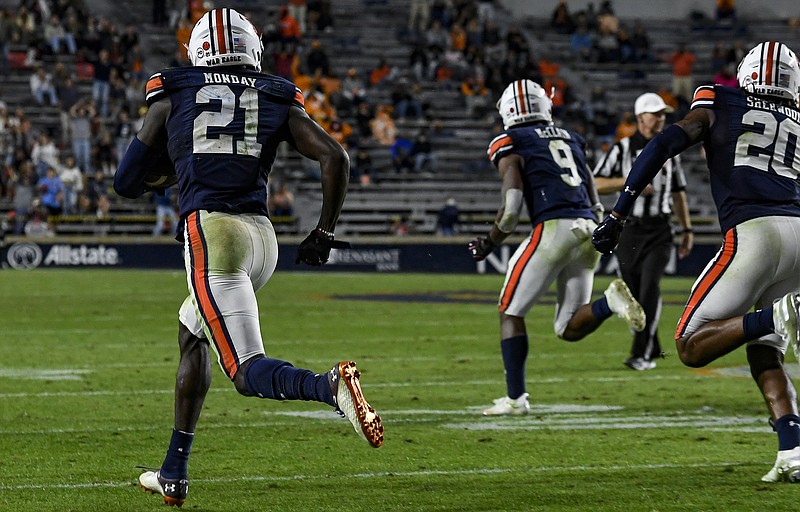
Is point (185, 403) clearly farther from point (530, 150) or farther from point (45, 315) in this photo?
point (45, 315)

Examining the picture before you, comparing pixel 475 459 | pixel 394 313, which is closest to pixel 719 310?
pixel 475 459

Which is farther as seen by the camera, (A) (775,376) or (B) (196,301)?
(A) (775,376)

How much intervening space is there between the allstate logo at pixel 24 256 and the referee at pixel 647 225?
621 inches

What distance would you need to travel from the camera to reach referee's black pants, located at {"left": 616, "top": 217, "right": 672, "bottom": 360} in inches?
400

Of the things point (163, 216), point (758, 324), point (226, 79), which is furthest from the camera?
point (163, 216)

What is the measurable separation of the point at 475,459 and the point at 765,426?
6.15 ft

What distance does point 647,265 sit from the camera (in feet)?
33.5

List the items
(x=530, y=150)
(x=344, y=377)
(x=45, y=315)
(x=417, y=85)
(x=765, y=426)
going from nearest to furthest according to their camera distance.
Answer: (x=344, y=377) < (x=765, y=426) < (x=530, y=150) < (x=45, y=315) < (x=417, y=85)

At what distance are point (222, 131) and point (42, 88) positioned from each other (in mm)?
23252

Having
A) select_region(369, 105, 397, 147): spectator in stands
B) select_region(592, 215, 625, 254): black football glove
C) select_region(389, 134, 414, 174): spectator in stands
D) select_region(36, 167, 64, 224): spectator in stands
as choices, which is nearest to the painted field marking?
select_region(592, 215, 625, 254): black football glove

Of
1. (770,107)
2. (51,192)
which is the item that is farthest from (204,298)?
(51,192)

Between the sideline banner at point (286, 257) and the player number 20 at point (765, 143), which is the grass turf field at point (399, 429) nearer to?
the player number 20 at point (765, 143)

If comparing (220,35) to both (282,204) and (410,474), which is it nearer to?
(410,474)

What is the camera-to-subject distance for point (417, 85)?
28906 mm
